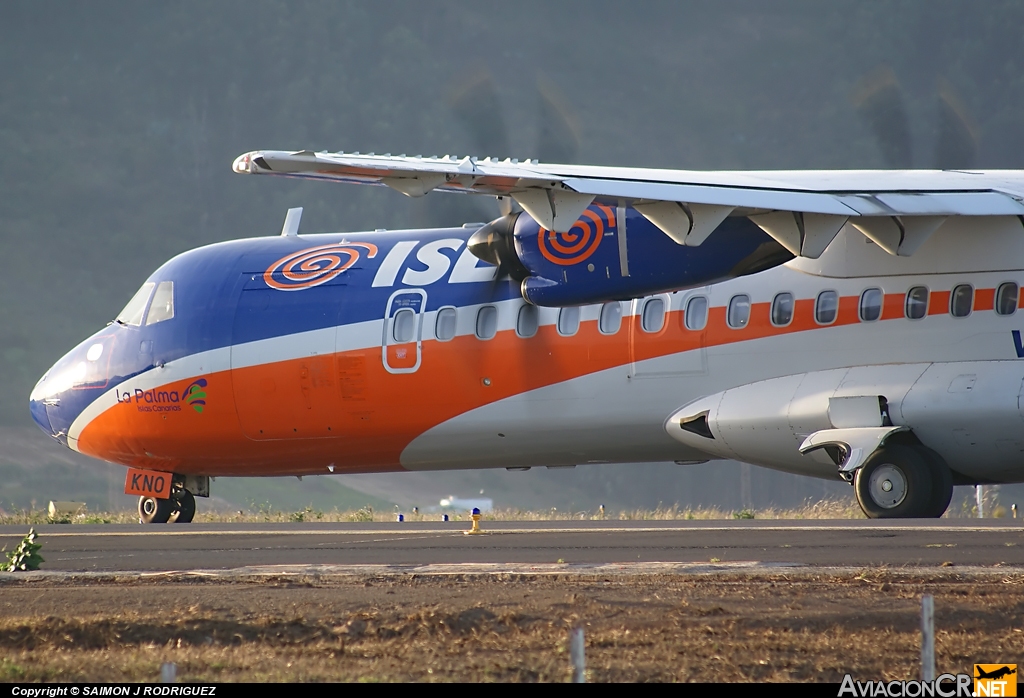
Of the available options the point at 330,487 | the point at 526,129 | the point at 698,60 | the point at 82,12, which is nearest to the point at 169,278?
the point at 330,487

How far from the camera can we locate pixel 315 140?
102250 mm

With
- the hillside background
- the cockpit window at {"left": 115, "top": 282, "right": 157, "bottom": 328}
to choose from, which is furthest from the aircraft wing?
the hillside background

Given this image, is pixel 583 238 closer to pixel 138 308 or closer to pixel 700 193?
pixel 700 193

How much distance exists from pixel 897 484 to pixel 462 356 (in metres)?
5.59

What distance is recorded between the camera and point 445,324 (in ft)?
56.3

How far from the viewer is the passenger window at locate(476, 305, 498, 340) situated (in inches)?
664

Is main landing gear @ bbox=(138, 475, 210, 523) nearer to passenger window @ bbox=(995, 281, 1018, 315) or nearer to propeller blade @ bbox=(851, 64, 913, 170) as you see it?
propeller blade @ bbox=(851, 64, 913, 170)

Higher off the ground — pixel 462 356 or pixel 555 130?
pixel 555 130

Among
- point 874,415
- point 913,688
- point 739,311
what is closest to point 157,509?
point 739,311

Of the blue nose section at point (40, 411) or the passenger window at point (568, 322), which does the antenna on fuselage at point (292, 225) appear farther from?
the passenger window at point (568, 322)

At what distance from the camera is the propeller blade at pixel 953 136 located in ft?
56.7

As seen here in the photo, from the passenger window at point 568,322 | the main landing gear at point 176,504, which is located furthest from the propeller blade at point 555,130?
the main landing gear at point 176,504

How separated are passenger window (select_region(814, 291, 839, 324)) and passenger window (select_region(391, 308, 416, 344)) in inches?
204

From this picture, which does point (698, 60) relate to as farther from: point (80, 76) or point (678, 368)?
point (678, 368)
